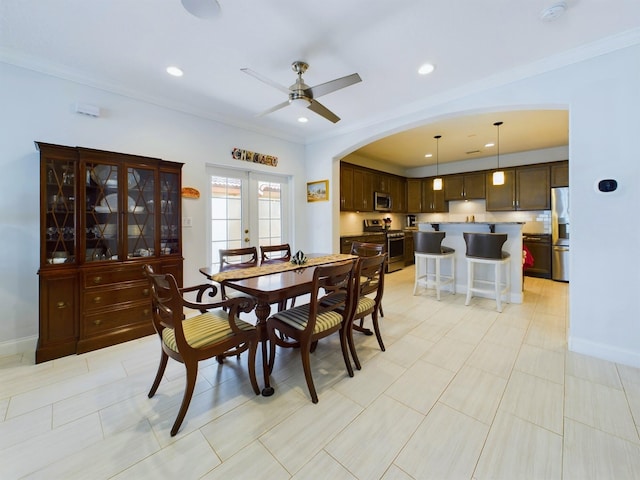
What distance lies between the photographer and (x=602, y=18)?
1.99 meters

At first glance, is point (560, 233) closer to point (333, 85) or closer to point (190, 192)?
point (333, 85)

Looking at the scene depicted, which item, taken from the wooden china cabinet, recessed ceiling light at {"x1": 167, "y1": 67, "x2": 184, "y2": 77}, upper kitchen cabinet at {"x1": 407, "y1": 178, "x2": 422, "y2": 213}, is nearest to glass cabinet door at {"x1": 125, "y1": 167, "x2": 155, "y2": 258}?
the wooden china cabinet

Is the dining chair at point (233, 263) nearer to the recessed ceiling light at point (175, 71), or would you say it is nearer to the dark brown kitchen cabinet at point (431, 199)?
the recessed ceiling light at point (175, 71)

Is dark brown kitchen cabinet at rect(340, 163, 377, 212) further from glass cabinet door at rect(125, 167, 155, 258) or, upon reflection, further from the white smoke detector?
the white smoke detector

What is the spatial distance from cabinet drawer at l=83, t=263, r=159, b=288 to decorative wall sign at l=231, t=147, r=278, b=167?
195 centimetres

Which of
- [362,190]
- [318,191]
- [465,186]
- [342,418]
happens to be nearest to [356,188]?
[362,190]

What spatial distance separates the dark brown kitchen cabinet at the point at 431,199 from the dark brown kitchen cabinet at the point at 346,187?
2698 mm

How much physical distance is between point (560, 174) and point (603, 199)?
12.8ft

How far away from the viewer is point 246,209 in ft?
13.8

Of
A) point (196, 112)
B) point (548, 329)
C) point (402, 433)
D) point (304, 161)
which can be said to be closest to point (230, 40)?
point (196, 112)

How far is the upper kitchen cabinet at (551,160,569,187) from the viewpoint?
5141 mm

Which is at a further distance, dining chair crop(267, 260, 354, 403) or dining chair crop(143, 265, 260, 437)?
dining chair crop(267, 260, 354, 403)

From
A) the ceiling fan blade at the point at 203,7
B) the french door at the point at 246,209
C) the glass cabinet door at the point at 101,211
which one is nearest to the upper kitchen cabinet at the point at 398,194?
the french door at the point at 246,209

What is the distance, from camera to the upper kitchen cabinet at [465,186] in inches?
245
